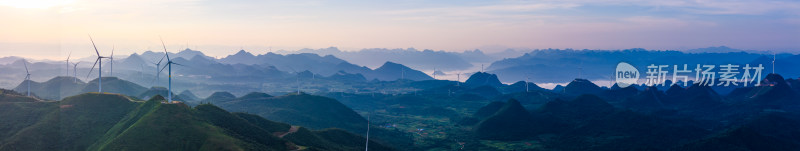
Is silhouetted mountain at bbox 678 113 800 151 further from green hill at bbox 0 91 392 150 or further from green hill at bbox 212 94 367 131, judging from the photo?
green hill at bbox 212 94 367 131

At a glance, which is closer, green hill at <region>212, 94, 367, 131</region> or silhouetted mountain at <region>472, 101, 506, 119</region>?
green hill at <region>212, 94, 367, 131</region>

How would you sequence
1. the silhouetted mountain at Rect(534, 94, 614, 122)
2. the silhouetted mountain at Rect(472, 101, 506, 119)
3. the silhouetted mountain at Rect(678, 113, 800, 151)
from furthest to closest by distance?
the silhouetted mountain at Rect(472, 101, 506, 119) < the silhouetted mountain at Rect(534, 94, 614, 122) < the silhouetted mountain at Rect(678, 113, 800, 151)

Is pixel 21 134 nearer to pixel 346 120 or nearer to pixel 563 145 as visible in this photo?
pixel 346 120

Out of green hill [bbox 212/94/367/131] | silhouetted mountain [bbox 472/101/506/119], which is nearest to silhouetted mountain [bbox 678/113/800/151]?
silhouetted mountain [bbox 472/101/506/119]

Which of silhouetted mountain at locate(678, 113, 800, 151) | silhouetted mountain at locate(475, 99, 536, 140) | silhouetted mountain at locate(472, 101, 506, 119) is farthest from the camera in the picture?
silhouetted mountain at locate(472, 101, 506, 119)

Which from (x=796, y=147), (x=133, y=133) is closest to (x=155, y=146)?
(x=133, y=133)

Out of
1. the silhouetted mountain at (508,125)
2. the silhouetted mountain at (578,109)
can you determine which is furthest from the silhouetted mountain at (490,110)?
the silhouetted mountain at (508,125)

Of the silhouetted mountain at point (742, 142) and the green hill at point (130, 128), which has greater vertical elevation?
the green hill at point (130, 128)

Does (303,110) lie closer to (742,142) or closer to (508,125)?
(508,125)

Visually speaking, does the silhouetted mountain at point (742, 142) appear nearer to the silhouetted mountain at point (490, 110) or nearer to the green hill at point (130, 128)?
the green hill at point (130, 128)
